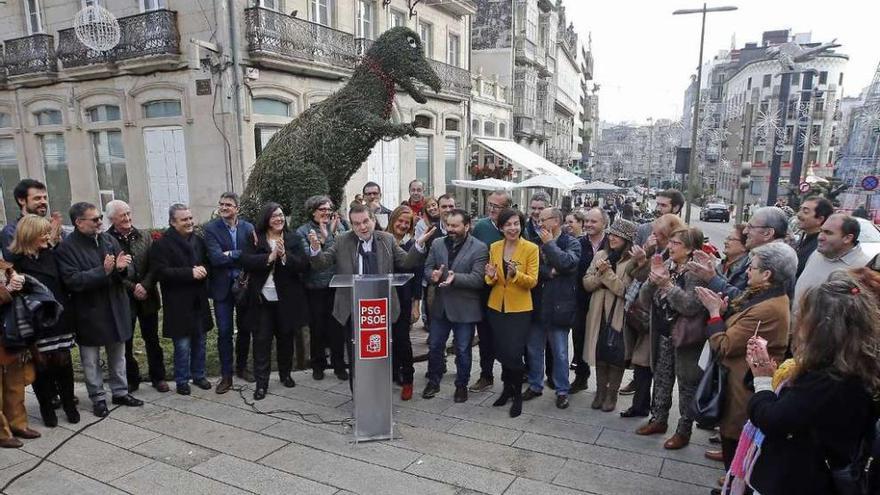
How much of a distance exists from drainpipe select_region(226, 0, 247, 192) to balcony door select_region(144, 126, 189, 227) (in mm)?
1783

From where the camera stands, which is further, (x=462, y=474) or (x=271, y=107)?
(x=271, y=107)

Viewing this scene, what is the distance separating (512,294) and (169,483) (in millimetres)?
3035

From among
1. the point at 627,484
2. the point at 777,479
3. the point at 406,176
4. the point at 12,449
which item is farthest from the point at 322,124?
the point at 406,176

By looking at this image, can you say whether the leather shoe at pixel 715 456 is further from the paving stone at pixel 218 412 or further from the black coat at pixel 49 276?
the black coat at pixel 49 276

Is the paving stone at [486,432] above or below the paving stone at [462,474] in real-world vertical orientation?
below

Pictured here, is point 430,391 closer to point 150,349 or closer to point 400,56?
point 150,349

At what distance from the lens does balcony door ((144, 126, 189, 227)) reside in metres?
12.9

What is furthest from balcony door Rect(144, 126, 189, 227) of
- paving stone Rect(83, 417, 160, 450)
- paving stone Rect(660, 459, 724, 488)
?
paving stone Rect(660, 459, 724, 488)

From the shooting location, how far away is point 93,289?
175 inches

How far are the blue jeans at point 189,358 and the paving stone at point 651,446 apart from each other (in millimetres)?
3904

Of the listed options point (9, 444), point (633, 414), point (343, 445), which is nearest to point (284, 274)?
point (343, 445)

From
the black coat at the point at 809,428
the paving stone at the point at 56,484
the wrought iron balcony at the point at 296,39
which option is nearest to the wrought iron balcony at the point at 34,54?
the wrought iron balcony at the point at 296,39

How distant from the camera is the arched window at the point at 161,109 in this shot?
1266cm

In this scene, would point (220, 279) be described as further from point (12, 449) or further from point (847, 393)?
point (847, 393)
